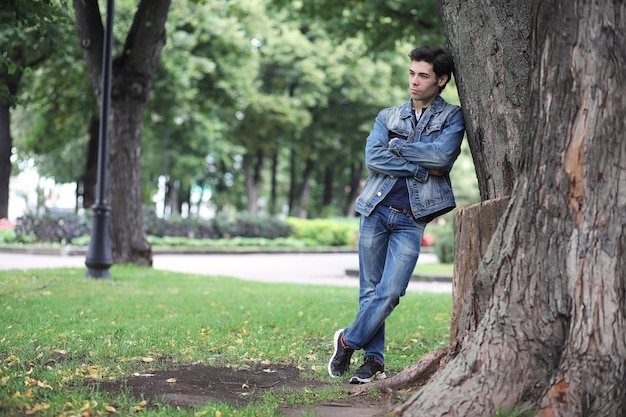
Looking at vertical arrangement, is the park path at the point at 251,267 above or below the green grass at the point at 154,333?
below

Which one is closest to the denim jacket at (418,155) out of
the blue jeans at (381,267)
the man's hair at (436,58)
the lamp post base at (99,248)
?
the blue jeans at (381,267)

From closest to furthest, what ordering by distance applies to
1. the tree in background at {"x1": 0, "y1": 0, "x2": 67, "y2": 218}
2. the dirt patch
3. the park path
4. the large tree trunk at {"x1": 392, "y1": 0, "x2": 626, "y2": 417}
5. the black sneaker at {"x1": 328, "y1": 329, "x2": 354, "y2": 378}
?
the large tree trunk at {"x1": 392, "y1": 0, "x2": 626, "y2": 417} → the dirt patch → the black sneaker at {"x1": 328, "y1": 329, "x2": 354, "y2": 378} → the tree in background at {"x1": 0, "y1": 0, "x2": 67, "y2": 218} → the park path

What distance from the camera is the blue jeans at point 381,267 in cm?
499

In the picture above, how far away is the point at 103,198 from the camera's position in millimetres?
12219

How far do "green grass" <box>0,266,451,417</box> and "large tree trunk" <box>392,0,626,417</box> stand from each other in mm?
1211

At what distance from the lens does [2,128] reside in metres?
27.6

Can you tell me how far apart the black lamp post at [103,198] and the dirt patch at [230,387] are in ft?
23.5

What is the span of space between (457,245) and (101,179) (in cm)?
839

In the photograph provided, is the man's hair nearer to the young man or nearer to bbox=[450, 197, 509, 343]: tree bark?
the young man

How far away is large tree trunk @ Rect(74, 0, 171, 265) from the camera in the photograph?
14.0 m

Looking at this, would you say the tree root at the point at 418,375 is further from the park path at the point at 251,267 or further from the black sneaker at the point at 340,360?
the park path at the point at 251,267

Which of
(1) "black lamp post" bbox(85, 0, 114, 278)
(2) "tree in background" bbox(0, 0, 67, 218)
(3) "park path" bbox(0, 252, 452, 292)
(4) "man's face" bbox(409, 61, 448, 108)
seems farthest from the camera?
(3) "park path" bbox(0, 252, 452, 292)

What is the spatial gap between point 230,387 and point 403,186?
159 centimetres

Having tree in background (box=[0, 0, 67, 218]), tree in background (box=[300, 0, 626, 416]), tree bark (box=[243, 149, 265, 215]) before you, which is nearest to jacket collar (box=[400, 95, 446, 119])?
tree in background (box=[300, 0, 626, 416])
